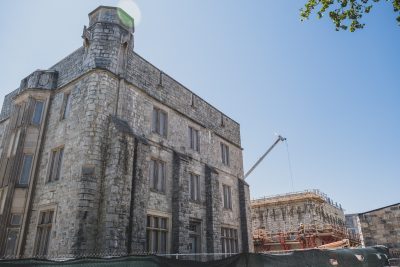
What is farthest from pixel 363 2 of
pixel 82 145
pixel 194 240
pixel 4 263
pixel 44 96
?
pixel 44 96

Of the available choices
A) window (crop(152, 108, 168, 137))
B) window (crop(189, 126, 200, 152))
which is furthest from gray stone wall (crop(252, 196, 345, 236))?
window (crop(152, 108, 168, 137))

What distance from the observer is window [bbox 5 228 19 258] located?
42.0 ft

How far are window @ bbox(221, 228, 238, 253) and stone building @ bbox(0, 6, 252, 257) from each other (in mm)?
63

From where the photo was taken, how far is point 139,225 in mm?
12266

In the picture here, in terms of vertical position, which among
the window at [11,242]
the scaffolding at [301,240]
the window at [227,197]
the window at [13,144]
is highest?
the window at [13,144]

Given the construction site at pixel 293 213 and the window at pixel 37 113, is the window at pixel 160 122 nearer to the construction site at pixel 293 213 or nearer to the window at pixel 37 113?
the window at pixel 37 113

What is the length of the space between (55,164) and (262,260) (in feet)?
33.1

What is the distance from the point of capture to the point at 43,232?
1259 cm

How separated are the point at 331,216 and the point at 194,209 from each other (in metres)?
38.4

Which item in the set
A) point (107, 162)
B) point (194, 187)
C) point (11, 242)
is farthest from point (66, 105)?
point (194, 187)

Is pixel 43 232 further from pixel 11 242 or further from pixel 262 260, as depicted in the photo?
pixel 262 260

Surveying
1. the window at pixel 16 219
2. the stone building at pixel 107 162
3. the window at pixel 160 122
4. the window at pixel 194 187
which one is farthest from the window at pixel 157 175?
the window at pixel 16 219

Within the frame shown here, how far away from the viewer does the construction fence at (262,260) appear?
543cm

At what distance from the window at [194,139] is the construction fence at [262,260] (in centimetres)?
985
